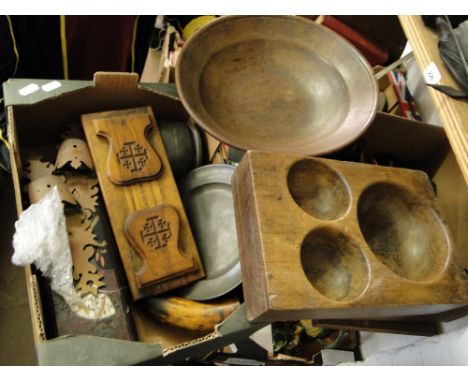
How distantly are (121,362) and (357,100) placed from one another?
67 cm

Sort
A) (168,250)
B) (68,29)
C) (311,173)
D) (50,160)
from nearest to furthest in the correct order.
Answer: (311,173), (168,250), (50,160), (68,29)

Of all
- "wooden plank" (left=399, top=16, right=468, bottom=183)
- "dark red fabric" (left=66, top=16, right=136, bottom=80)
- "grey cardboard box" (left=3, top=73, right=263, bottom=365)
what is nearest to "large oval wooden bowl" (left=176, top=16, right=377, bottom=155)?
"wooden plank" (left=399, top=16, right=468, bottom=183)

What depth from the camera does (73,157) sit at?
0.99 metres

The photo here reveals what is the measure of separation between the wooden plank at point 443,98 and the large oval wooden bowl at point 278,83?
106 millimetres

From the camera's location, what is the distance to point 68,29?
47.2 inches

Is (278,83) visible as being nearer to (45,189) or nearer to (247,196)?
(247,196)

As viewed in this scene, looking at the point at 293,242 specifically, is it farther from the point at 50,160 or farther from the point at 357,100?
the point at 50,160

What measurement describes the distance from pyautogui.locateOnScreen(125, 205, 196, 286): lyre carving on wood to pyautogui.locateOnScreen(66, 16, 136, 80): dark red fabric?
0.61 m

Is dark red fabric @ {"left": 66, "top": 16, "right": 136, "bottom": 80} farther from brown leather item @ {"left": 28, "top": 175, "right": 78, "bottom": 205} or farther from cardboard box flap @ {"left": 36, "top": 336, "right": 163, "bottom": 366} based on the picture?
cardboard box flap @ {"left": 36, "top": 336, "right": 163, "bottom": 366}

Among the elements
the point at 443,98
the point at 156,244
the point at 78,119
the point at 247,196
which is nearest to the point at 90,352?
the point at 156,244

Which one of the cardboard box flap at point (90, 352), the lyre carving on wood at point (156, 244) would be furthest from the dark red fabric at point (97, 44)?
the cardboard box flap at point (90, 352)

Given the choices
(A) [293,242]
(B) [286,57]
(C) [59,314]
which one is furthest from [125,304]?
(B) [286,57]

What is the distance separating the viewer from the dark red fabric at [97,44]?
122cm

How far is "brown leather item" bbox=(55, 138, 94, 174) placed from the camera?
98 cm
